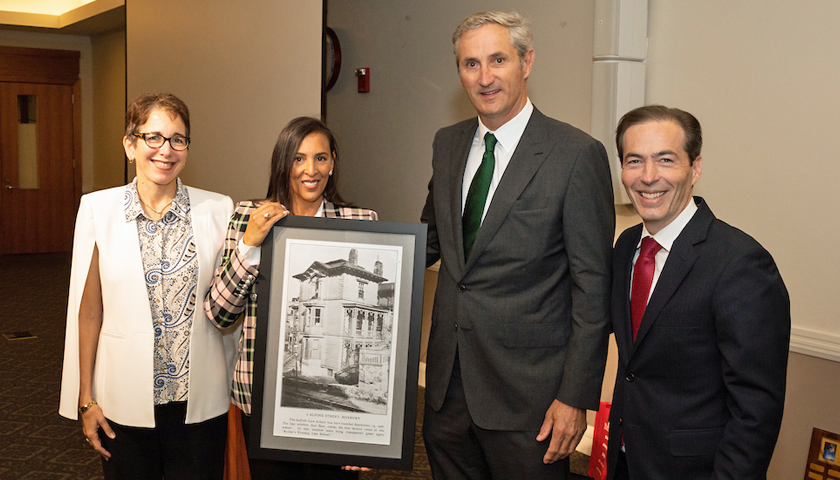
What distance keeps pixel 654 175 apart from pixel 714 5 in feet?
6.19

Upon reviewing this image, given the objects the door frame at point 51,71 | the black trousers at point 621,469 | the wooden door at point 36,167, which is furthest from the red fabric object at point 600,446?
the wooden door at point 36,167

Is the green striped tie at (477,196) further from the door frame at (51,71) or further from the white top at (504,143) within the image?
the door frame at (51,71)

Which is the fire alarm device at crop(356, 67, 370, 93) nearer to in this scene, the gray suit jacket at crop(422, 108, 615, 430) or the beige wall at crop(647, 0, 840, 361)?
the beige wall at crop(647, 0, 840, 361)

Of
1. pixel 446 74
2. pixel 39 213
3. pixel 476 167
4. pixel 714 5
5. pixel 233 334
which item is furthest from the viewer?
pixel 39 213

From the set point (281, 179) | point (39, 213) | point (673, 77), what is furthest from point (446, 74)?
point (39, 213)

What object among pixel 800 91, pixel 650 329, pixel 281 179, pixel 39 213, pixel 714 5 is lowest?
pixel 39 213

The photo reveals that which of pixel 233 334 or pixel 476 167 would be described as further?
pixel 233 334

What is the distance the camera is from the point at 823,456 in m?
2.69

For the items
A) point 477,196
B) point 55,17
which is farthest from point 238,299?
point 55,17

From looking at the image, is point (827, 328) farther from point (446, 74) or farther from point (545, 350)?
point (446, 74)

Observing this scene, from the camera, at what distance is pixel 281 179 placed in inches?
78.9

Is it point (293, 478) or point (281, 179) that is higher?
point (281, 179)

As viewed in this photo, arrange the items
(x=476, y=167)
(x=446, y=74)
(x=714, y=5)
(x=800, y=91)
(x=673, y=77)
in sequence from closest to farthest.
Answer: (x=476, y=167) < (x=800, y=91) < (x=714, y=5) < (x=673, y=77) < (x=446, y=74)

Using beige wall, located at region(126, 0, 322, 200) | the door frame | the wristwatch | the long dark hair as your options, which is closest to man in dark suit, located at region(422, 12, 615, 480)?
the long dark hair
